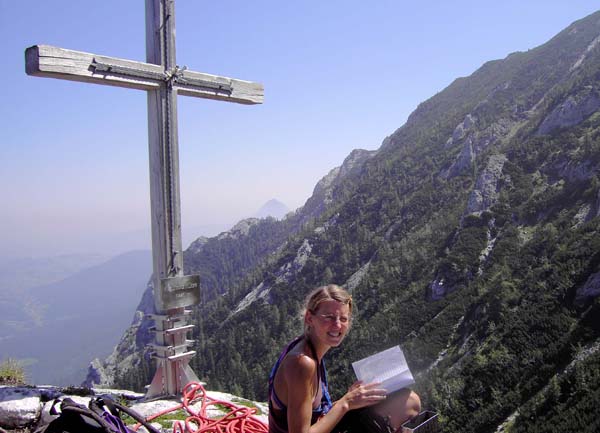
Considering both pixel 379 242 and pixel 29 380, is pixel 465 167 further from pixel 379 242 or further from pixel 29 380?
pixel 29 380

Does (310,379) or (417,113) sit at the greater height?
(417,113)

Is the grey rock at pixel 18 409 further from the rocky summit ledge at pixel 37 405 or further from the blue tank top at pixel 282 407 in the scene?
the blue tank top at pixel 282 407

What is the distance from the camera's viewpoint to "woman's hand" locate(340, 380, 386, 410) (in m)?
2.61

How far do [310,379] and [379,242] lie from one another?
80.1 metres

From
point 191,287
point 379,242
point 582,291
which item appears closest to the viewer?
point 191,287

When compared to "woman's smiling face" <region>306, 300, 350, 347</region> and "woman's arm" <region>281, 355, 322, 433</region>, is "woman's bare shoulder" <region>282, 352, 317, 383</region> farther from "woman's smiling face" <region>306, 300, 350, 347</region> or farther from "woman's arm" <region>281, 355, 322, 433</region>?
"woman's smiling face" <region>306, 300, 350, 347</region>

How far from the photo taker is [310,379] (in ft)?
8.29

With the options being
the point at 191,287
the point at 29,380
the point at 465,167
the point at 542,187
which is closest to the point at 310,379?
the point at 191,287

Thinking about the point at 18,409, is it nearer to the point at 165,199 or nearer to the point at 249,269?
the point at 165,199

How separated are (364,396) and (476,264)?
5169 centimetres

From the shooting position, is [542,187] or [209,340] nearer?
[542,187]

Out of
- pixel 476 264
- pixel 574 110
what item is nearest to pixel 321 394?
pixel 476 264

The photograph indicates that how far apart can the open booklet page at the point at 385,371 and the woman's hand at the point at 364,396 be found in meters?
0.05

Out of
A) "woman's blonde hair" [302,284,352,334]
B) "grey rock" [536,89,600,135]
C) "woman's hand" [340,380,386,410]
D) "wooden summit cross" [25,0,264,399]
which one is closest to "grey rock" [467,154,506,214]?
"grey rock" [536,89,600,135]
